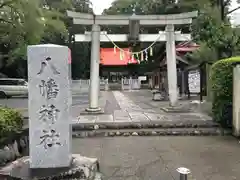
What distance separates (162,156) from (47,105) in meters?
3.18

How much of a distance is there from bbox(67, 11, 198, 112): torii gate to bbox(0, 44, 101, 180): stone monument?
7.80 m

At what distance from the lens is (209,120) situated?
402 inches

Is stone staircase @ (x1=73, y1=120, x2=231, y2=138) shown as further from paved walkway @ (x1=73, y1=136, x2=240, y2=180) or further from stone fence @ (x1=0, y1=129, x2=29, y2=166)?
stone fence @ (x1=0, y1=129, x2=29, y2=166)

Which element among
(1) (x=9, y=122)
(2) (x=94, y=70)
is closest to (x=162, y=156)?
(1) (x=9, y=122)

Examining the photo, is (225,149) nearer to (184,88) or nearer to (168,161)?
(168,161)

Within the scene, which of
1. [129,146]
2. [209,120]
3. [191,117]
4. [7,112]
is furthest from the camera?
[191,117]

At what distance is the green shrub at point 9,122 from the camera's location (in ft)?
20.6

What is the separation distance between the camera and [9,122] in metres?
6.74

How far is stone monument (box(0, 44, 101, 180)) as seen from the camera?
4695mm

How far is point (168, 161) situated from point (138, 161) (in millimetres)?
631

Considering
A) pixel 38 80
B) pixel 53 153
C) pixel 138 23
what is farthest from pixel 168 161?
pixel 138 23

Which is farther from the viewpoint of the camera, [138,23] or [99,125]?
[138,23]

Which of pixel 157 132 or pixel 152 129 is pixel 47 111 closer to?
pixel 157 132

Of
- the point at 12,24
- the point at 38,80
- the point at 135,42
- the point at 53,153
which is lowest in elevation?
the point at 53,153
